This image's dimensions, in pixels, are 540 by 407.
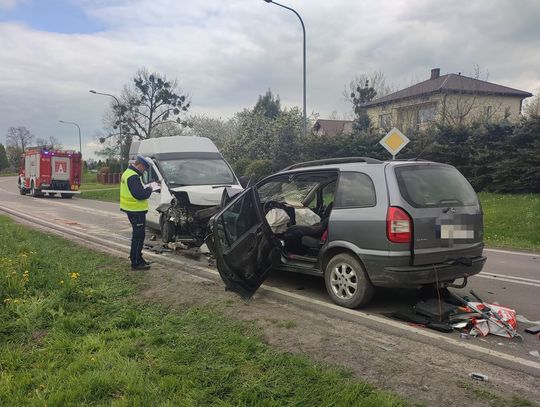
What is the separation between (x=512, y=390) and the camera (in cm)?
333

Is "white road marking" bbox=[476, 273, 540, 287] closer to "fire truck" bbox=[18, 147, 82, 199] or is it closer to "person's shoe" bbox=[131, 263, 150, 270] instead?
"person's shoe" bbox=[131, 263, 150, 270]

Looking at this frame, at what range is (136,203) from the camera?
711 centimetres

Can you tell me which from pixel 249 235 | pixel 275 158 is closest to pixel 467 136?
pixel 275 158

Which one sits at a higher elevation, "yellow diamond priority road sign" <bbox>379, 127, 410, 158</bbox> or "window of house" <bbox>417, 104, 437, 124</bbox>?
"window of house" <bbox>417, 104, 437, 124</bbox>

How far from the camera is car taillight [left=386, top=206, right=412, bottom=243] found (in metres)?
4.67

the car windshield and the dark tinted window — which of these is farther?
the car windshield

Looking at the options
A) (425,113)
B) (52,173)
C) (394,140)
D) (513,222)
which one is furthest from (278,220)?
(52,173)

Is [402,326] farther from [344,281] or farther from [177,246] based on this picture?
[177,246]

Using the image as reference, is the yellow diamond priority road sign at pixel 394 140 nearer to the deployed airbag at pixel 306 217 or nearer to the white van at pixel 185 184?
the white van at pixel 185 184

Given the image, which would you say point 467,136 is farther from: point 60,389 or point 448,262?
point 60,389

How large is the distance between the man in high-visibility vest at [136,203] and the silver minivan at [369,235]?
1.68 m

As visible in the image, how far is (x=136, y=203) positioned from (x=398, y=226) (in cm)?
415

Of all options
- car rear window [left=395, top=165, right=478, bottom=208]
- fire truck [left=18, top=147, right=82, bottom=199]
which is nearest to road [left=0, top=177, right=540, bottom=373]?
car rear window [left=395, top=165, right=478, bottom=208]

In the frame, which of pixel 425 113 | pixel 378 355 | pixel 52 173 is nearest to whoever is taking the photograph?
pixel 378 355
